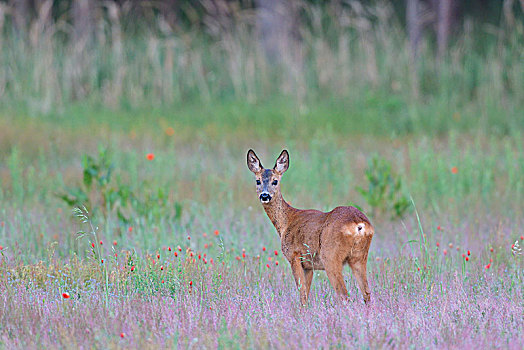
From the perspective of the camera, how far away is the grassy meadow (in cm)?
487

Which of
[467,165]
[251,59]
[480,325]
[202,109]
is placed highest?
[251,59]

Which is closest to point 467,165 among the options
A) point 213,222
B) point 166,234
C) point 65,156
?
point 213,222

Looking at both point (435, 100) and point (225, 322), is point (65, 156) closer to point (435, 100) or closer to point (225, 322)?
point (435, 100)

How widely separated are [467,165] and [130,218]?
4003 mm

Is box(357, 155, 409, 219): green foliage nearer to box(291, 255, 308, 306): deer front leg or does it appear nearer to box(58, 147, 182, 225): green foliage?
box(58, 147, 182, 225): green foliage

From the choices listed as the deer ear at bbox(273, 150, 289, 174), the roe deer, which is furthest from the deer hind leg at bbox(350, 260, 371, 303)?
the deer ear at bbox(273, 150, 289, 174)

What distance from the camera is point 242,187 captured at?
31.3 feet

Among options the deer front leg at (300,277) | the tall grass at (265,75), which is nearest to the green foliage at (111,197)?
the deer front leg at (300,277)

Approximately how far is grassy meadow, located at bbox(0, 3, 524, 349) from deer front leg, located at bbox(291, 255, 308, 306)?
77 mm

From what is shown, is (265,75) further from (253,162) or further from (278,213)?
(278,213)

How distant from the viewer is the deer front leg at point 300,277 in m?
5.18

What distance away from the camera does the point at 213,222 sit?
7875mm

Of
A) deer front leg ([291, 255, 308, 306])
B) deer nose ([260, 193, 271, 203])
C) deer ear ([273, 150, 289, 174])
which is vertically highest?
deer ear ([273, 150, 289, 174])

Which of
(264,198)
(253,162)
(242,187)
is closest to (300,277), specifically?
(264,198)
